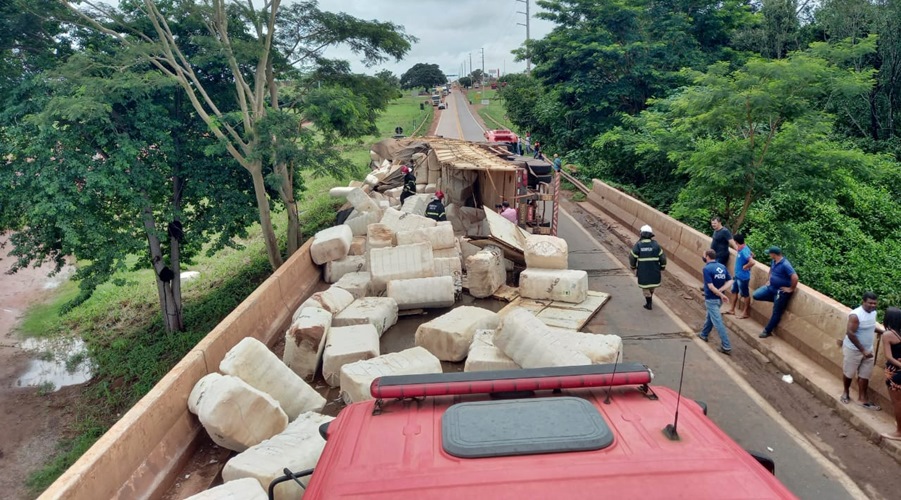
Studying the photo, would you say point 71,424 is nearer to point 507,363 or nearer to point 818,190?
point 507,363

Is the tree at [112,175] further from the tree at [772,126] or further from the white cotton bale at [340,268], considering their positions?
the tree at [772,126]

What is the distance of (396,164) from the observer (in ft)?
67.8

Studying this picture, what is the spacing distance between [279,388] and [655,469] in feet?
16.1

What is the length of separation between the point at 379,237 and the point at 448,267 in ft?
5.47

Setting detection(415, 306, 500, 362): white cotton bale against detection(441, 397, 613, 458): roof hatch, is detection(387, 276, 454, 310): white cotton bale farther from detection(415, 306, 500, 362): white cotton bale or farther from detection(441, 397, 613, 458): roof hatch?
detection(441, 397, 613, 458): roof hatch

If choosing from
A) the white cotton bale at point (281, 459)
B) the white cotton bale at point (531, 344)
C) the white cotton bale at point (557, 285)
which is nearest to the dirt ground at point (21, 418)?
the white cotton bale at point (281, 459)

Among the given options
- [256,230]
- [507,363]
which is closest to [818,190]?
[507,363]

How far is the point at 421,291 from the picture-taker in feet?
31.4

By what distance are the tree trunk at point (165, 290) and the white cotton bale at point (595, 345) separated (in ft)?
36.3

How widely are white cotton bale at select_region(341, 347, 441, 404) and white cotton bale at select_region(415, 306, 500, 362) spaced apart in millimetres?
806

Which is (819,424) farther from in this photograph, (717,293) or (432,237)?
(432,237)

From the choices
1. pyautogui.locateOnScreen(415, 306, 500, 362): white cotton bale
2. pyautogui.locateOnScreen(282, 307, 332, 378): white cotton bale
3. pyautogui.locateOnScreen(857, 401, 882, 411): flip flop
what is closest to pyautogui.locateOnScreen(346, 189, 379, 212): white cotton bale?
pyautogui.locateOnScreen(415, 306, 500, 362): white cotton bale

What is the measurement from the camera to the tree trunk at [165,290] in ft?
46.0

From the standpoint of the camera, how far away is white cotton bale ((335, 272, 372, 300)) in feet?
Answer: 32.8
